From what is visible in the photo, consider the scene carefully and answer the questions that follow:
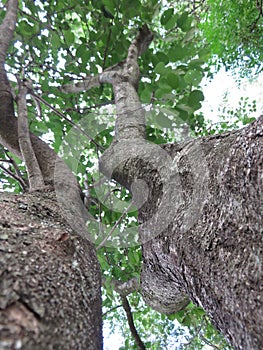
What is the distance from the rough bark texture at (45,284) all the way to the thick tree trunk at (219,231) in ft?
0.61

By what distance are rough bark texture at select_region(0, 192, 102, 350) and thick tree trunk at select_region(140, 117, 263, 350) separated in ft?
0.61

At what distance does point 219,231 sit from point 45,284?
0.31 m

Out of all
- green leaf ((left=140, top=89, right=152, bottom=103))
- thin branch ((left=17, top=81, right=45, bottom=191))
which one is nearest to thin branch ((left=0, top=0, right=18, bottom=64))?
thin branch ((left=17, top=81, right=45, bottom=191))

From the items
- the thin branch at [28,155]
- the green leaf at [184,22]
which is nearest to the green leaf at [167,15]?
the green leaf at [184,22]

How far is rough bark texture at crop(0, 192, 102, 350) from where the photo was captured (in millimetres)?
338

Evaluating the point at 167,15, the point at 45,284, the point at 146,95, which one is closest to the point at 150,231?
the point at 45,284

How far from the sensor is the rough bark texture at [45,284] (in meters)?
0.34

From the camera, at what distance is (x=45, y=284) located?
409 mm

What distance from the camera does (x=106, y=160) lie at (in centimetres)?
101

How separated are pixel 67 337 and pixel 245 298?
0.84 ft

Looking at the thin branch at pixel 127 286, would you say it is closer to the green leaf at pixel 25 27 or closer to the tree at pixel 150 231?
the tree at pixel 150 231

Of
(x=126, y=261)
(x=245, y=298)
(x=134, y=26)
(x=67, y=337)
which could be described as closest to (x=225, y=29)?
(x=134, y=26)

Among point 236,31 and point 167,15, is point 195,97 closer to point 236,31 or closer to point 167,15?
point 167,15

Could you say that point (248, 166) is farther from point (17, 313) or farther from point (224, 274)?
point (17, 313)
